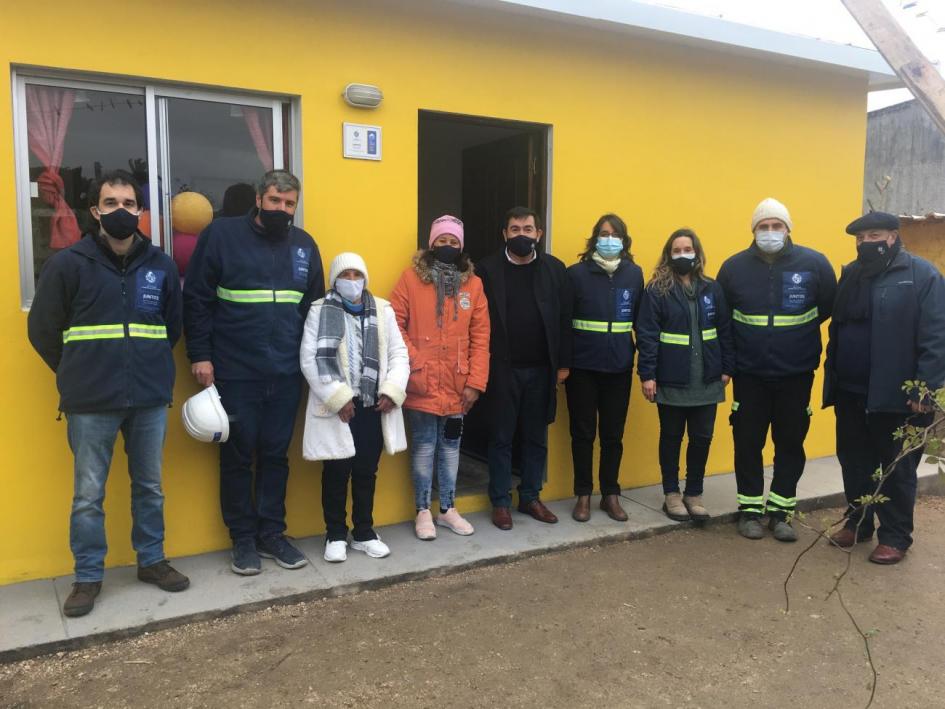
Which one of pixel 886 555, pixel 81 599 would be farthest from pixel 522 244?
pixel 81 599

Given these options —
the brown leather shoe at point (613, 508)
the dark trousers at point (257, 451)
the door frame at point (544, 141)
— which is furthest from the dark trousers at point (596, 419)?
the dark trousers at point (257, 451)

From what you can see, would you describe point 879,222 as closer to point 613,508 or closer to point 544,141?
point 544,141

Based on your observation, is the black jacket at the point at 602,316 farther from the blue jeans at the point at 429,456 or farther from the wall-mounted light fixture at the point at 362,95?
the wall-mounted light fixture at the point at 362,95

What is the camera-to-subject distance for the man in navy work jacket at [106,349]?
350 cm

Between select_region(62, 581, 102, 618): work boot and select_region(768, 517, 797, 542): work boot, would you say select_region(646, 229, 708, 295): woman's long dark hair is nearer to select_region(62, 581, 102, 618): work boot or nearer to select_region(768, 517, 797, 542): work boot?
select_region(768, 517, 797, 542): work boot

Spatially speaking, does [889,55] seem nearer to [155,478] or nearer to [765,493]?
[155,478]

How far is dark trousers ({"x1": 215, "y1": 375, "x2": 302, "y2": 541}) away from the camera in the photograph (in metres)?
4.04

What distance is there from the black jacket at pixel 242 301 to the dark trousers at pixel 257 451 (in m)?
0.11

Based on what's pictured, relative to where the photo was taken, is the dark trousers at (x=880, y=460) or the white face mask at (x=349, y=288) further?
the dark trousers at (x=880, y=460)

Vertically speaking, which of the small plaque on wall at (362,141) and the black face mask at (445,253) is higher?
the small plaque on wall at (362,141)

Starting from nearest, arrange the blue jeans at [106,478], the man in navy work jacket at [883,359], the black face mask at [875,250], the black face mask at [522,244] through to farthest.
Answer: the blue jeans at [106,478]
the man in navy work jacket at [883,359]
the black face mask at [875,250]
the black face mask at [522,244]

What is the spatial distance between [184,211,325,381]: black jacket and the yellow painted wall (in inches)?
13.5

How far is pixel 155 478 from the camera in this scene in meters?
3.83

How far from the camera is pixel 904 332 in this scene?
4.39 meters
